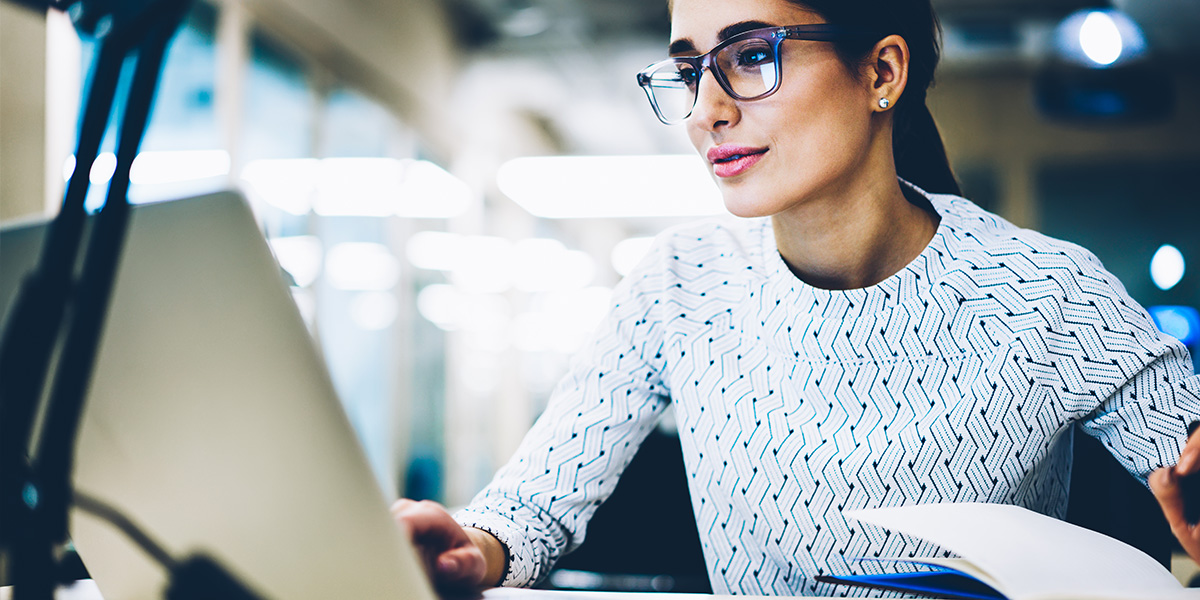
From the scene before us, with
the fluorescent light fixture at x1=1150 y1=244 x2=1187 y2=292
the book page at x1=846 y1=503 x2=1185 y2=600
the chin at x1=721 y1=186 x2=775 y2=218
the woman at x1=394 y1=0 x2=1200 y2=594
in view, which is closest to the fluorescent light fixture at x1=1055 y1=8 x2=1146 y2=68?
the fluorescent light fixture at x1=1150 y1=244 x2=1187 y2=292

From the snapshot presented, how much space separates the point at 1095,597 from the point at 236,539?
20.1 inches

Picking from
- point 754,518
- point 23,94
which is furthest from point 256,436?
point 23,94

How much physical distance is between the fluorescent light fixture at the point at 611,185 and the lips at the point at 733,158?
6535 mm

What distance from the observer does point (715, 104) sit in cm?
102

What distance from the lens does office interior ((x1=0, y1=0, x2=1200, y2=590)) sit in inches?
133

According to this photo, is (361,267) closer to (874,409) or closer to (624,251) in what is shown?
(874,409)

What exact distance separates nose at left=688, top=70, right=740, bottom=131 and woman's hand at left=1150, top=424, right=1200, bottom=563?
0.56 meters

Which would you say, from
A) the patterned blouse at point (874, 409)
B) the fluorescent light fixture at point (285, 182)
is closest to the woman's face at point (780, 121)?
the patterned blouse at point (874, 409)

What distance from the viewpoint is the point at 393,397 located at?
5512 mm

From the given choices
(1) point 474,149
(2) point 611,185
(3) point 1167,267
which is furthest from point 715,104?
(2) point 611,185

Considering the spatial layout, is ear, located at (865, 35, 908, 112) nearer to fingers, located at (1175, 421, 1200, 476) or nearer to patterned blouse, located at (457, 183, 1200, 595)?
patterned blouse, located at (457, 183, 1200, 595)

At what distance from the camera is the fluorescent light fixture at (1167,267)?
6.25 metres

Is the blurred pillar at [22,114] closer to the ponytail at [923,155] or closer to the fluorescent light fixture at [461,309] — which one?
the ponytail at [923,155]

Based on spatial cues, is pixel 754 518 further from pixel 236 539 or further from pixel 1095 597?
pixel 236 539
